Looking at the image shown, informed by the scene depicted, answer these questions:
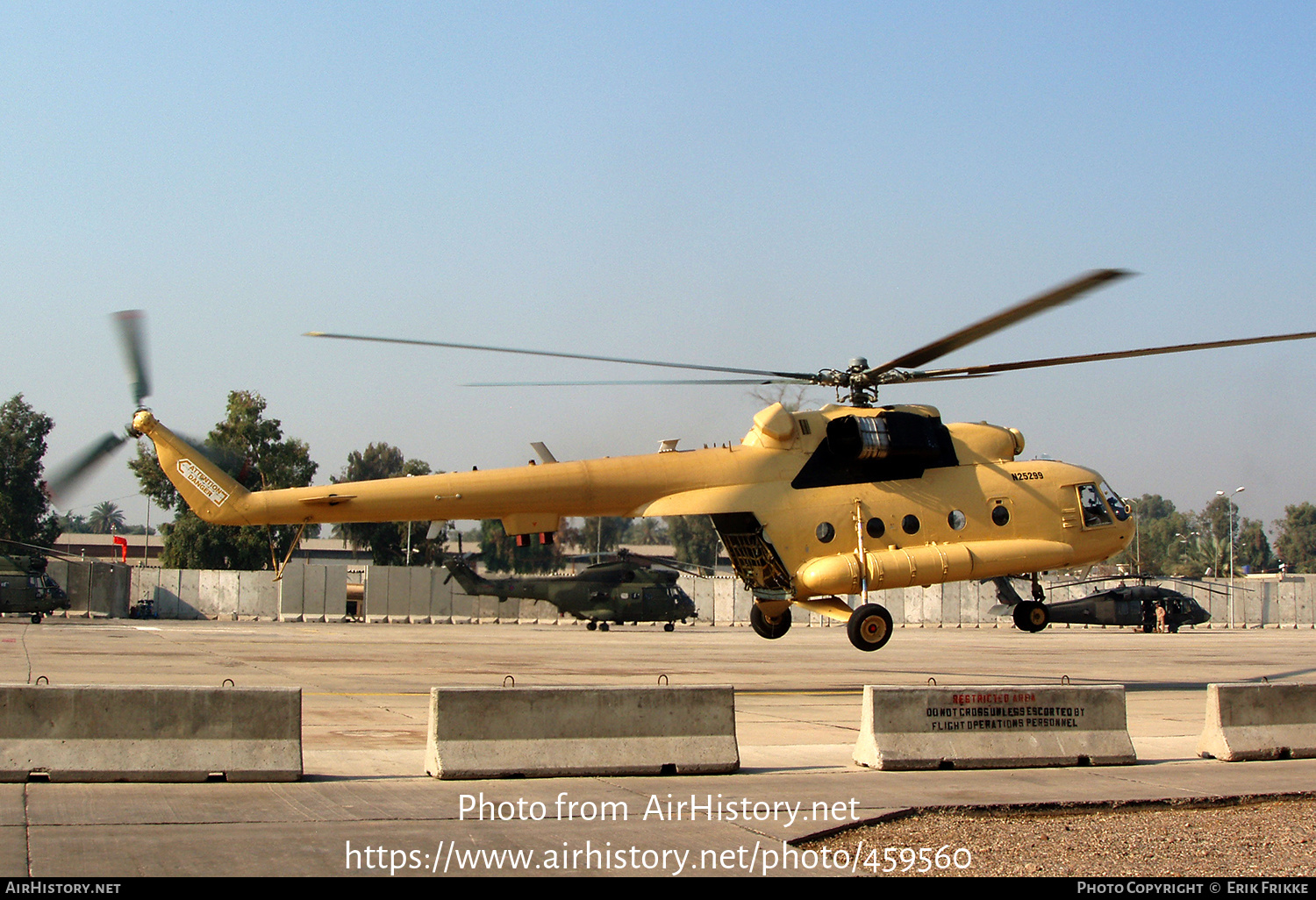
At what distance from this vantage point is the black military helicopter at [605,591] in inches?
1533

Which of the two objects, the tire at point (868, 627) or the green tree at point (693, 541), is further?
the green tree at point (693, 541)

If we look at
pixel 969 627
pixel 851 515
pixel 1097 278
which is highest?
pixel 1097 278

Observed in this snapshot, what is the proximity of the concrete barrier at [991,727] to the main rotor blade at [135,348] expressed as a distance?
13.0 meters

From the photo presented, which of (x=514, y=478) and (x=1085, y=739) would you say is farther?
(x=514, y=478)

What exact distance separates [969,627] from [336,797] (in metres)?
43.7

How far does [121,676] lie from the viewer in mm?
17047

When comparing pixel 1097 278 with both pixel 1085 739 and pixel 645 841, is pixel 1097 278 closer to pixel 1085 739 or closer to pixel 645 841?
pixel 1085 739

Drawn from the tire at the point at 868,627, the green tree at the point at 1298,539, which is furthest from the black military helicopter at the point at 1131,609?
the green tree at the point at 1298,539

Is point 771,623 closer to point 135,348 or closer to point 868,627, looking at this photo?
point 868,627

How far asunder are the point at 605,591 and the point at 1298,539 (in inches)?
5800

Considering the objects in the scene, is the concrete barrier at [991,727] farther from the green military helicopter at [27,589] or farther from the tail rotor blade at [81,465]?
the green military helicopter at [27,589]

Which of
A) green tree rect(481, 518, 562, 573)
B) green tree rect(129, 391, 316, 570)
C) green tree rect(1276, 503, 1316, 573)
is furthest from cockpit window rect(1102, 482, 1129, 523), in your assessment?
green tree rect(1276, 503, 1316, 573)
